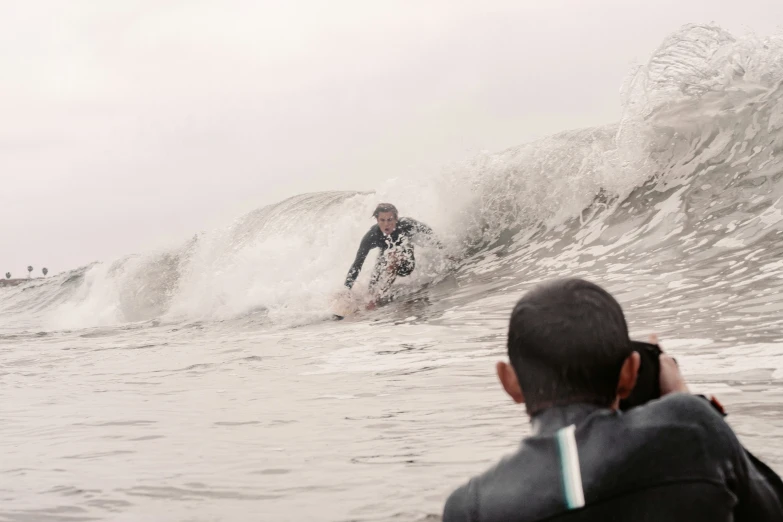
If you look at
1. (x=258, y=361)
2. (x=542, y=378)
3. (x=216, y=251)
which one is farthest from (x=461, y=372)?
(x=216, y=251)

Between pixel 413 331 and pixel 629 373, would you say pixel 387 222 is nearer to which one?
pixel 413 331

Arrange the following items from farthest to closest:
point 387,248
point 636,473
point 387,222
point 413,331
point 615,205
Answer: point 387,248, point 615,205, point 387,222, point 413,331, point 636,473

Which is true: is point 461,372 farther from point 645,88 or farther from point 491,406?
point 645,88

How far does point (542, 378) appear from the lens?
148cm

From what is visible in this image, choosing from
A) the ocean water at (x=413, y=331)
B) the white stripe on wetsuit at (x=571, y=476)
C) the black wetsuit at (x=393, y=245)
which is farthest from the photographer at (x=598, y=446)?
the black wetsuit at (x=393, y=245)

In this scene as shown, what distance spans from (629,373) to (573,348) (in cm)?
11

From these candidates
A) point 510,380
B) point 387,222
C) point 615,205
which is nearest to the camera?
point 510,380

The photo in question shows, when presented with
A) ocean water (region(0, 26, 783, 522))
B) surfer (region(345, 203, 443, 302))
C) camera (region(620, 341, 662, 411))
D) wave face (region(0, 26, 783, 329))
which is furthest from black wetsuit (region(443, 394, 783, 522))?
surfer (region(345, 203, 443, 302))

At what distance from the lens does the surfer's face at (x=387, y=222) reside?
1115 centimetres

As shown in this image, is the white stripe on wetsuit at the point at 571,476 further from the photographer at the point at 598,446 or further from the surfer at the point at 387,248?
the surfer at the point at 387,248

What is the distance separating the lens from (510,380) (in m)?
1.54

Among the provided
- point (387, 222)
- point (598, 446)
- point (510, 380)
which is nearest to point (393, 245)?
point (387, 222)

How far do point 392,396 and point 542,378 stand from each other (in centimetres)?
337

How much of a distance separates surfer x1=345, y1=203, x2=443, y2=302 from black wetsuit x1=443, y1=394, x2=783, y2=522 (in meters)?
9.63
